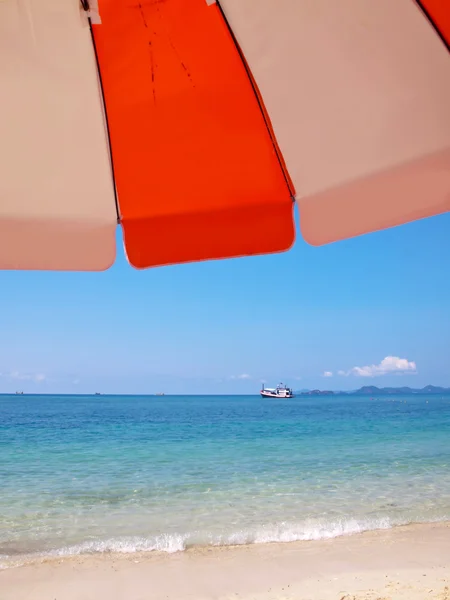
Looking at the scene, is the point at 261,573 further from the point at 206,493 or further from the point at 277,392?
the point at 277,392

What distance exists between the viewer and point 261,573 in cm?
527

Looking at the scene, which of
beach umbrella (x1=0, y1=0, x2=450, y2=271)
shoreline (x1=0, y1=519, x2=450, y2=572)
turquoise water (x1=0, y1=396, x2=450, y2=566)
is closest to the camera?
beach umbrella (x1=0, y1=0, x2=450, y2=271)

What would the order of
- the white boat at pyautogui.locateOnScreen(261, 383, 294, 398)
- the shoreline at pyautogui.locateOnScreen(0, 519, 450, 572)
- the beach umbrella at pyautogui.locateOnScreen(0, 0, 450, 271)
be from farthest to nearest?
the white boat at pyautogui.locateOnScreen(261, 383, 294, 398) < the shoreline at pyautogui.locateOnScreen(0, 519, 450, 572) < the beach umbrella at pyautogui.locateOnScreen(0, 0, 450, 271)

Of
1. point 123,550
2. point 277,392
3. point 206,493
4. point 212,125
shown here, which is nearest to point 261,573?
point 123,550

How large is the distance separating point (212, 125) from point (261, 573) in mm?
5107

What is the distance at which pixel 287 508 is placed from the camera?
27.0ft

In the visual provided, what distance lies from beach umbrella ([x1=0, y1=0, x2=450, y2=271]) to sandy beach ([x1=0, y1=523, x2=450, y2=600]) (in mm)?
3986

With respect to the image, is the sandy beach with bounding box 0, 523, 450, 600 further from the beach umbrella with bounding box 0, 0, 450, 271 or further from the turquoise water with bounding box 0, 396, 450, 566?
the beach umbrella with bounding box 0, 0, 450, 271

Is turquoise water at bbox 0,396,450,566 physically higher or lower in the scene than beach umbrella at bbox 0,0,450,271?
lower

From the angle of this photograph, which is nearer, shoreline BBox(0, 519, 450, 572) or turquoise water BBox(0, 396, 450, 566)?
shoreline BBox(0, 519, 450, 572)

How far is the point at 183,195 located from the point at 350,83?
719 mm

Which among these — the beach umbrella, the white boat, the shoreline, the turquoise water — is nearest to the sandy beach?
the shoreline

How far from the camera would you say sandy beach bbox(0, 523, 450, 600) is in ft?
15.3

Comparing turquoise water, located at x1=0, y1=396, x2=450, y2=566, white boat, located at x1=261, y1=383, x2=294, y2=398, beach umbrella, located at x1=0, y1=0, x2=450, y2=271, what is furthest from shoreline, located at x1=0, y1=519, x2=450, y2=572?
white boat, located at x1=261, y1=383, x2=294, y2=398
